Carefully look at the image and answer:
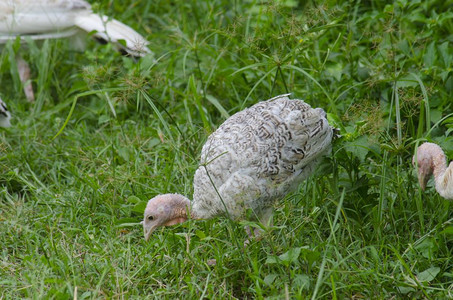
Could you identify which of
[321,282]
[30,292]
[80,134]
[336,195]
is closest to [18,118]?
[80,134]

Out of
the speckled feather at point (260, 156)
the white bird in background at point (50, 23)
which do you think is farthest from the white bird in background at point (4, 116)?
the speckled feather at point (260, 156)

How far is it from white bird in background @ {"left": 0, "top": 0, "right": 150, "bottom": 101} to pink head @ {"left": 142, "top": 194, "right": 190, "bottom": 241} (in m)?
2.18

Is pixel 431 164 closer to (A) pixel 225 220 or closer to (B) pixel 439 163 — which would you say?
(B) pixel 439 163

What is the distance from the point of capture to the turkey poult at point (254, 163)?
328 centimetres

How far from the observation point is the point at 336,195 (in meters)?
3.55

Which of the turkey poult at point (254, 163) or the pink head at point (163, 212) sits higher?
the turkey poult at point (254, 163)

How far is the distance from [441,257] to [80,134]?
268 cm

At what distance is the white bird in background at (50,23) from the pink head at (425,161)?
2695mm

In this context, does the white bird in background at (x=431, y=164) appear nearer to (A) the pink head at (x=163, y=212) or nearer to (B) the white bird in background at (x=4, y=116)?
(A) the pink head at (x=163, y=212)

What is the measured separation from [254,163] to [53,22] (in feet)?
9.79

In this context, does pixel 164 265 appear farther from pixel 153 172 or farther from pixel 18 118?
pixel 18 118

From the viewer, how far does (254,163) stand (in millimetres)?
3285

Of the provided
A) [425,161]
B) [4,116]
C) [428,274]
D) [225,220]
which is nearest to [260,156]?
[225,220]

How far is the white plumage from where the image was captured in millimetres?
5438
